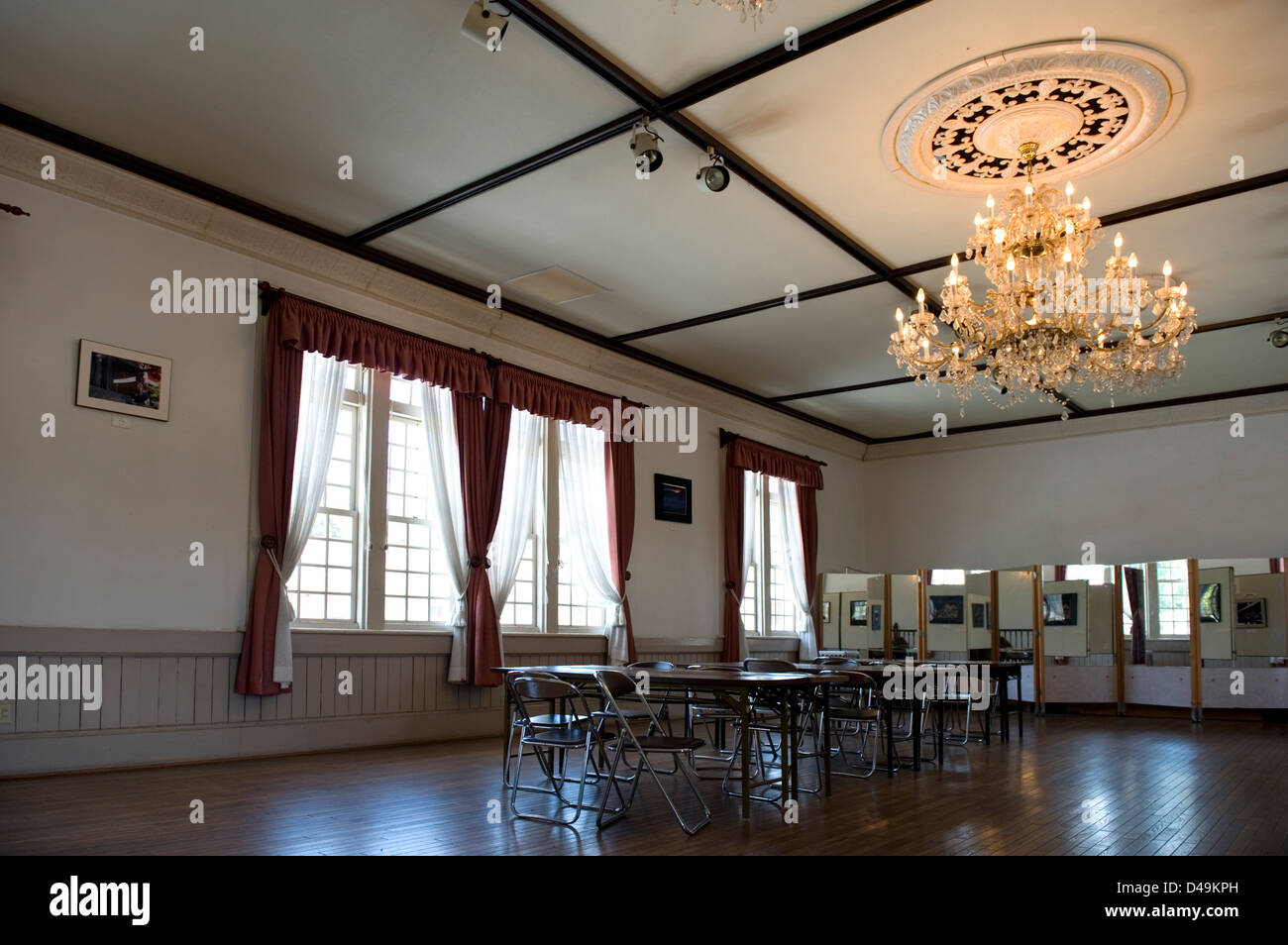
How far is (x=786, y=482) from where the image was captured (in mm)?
12742

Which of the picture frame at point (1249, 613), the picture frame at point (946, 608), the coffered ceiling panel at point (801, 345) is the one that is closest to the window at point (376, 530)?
the coffered ceiling panel at point (801, 345)

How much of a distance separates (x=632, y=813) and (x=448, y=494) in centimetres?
377

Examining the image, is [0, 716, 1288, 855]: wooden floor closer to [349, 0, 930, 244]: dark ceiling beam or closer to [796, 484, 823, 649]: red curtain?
[349, 0, 930, 244]: dark ceiling beam

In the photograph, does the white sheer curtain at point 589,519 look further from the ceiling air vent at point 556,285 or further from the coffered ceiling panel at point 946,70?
the coffered ceiling panel at point 946,70

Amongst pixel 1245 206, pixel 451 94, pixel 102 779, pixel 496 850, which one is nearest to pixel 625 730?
pixel 496 850

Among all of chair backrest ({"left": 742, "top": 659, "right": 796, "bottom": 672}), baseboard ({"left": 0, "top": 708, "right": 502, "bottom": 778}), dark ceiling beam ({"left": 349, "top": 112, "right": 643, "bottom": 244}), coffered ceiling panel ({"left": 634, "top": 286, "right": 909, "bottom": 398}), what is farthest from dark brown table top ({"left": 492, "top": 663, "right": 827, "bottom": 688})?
coffered ceiling panel ({"left": 634, "top": 286, "right": 909, "bottom": 398})

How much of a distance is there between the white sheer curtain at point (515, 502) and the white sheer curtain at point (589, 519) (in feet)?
1.20

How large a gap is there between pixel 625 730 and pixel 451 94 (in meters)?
3.59

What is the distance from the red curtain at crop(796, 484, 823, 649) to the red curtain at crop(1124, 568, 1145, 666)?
3869 mm

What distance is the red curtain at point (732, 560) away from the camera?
11125 mm

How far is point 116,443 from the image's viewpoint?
5.99 m

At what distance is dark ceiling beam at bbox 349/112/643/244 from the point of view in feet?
18.0

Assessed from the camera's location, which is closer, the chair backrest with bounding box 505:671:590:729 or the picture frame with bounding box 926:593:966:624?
the chair backrest with bounding box 505:671:590:729
